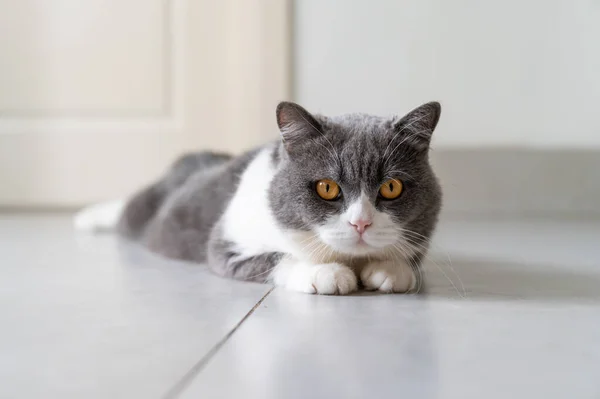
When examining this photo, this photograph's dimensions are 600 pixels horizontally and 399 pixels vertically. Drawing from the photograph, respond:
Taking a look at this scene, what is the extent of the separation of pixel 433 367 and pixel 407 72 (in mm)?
2253

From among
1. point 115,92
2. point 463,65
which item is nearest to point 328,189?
point 463,65

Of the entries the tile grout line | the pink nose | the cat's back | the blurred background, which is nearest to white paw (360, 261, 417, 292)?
the pink nose

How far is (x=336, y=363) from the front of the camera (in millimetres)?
966

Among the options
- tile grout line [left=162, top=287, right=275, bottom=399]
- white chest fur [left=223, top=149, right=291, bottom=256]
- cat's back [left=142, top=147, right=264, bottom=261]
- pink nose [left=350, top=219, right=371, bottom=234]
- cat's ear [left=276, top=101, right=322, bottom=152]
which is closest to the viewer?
tile grout line [left=162, top=287, right=275, bottom=399]

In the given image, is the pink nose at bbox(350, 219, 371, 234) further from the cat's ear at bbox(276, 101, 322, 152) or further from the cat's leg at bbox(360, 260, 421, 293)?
the cat's ear at bbox(276, 101, 322, 152)

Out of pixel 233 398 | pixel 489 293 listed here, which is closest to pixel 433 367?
pixel 233 398

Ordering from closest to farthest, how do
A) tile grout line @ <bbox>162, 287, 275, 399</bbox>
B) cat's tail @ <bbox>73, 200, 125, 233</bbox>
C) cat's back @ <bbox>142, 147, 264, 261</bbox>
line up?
tile grout line @ <bbox>162, 287, 275, 399</bbox> < cat's back @ <bbox>142, 147, 264, 261</bbox> < cat's tail @ <bbox>73, 200, 125, 233</bbox>

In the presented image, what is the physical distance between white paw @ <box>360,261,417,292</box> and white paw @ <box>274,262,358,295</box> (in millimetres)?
33

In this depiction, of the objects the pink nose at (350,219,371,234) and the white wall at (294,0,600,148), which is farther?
the white wall at (294,0,600,148)

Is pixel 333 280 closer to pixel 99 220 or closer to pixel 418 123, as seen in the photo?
pixel 418 123

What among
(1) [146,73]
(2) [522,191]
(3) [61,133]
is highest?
(1) [146,73]

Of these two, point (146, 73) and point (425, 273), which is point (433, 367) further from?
point (146, 73)

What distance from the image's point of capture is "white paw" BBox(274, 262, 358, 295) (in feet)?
4.67

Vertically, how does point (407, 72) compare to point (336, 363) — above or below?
above
